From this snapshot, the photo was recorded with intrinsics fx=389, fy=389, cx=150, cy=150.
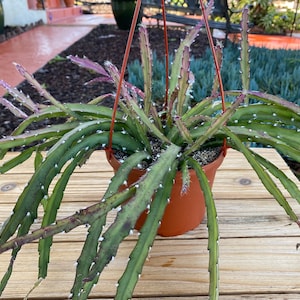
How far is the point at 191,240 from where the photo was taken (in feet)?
2.63

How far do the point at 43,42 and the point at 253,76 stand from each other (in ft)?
8.45

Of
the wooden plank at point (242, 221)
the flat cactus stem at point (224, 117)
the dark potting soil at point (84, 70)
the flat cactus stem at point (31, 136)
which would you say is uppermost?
the flat cactus stem at point (224, 117)

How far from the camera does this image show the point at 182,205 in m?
0.76

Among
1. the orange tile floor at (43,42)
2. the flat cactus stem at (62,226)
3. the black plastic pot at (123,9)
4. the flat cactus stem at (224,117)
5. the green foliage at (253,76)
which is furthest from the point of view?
the black plastic pot at (123,9)

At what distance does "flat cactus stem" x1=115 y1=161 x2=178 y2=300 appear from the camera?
53 centimetres

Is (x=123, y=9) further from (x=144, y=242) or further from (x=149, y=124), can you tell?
(x=144, y=242)

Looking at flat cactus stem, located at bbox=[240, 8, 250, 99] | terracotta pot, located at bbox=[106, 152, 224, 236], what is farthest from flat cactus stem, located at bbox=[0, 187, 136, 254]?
flat cactus stem, located at bbox=[240, 8, 250, 99]

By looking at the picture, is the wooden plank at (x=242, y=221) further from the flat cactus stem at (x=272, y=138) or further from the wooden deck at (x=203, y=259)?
the flat cactus stem at (x=272, y=138)

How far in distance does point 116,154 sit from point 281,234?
1.25 feet

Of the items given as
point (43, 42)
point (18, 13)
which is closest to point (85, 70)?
point (43, 42)

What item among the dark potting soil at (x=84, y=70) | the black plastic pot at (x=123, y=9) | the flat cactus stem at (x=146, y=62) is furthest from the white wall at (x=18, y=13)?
the flat cactus stem at (x=146, y=62)

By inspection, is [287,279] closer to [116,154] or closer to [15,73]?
[116,154]

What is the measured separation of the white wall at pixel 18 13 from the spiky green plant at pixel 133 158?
4743 millimetres

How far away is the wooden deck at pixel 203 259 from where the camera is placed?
0.69 meters
